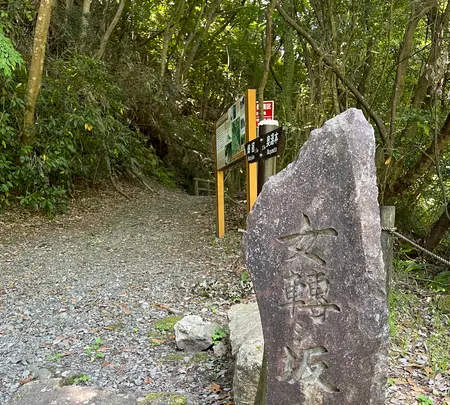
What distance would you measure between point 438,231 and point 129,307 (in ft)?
14.5

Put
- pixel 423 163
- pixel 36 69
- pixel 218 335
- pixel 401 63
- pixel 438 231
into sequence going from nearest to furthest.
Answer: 1. pixel 218 335
2. pixel 423 163
3. pixel 438 231
4. pixel 401 63
5. pixel 36 69

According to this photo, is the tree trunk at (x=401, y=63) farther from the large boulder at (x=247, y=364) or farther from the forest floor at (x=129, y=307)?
the large boulder at (x=247, y=364)

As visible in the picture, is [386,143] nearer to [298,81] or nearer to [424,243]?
[424,243]

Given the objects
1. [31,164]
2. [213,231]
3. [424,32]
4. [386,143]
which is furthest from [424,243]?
[31,164]

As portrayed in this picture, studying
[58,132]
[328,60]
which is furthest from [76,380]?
[58,132]

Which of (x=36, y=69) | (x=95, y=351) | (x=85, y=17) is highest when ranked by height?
(x=85, y=17)

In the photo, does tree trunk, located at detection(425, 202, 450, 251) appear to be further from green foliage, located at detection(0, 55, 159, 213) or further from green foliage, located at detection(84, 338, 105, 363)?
green foliage, located at detection(0, 55, 159, 213)

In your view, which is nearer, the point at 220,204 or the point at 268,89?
the point at 220,204

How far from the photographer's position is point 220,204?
641 centimetres

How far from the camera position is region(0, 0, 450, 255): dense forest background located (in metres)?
6.11

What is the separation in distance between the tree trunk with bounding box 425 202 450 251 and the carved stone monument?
15.2ft

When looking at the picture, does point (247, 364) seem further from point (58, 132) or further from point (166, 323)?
point (58, 132)

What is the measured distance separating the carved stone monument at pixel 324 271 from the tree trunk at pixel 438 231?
4626mm

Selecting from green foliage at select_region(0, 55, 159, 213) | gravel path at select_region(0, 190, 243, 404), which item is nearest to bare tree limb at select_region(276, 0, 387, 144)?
gravel path at select_region(0, 190, 243, 404)
